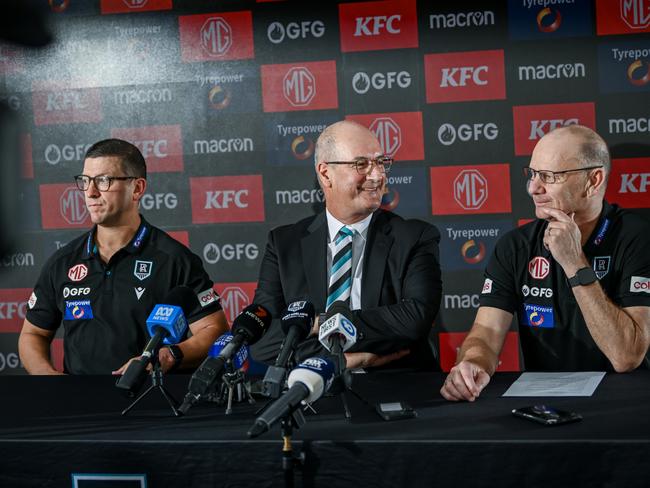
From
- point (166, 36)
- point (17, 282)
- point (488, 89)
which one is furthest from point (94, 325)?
point (488, 89)

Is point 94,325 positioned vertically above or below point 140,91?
below

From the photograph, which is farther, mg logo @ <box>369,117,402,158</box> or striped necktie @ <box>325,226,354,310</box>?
mg logo @ <box>369,117,402,158</box>

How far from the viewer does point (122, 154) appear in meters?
3.13

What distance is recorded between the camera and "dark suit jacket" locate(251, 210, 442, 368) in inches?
105

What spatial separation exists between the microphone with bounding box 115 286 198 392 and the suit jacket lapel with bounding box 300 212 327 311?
2.77 feet

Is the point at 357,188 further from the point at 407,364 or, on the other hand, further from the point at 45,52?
the point at 45,52

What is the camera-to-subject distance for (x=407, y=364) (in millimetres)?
2781

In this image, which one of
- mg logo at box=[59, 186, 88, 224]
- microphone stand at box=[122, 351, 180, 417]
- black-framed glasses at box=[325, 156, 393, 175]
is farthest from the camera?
mg logo at box=[59, 186, 88, 224]

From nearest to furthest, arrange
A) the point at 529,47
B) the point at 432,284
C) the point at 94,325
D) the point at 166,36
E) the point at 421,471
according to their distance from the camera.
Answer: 1. the point at 421,471
2. the point at 432,284
3. the point at 94,325
4. the point at 529,47
5. the point at 166,36

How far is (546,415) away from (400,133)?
228 cm

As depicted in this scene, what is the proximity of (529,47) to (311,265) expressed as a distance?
163 cm

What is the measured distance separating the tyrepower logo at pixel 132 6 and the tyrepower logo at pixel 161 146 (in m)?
0.59

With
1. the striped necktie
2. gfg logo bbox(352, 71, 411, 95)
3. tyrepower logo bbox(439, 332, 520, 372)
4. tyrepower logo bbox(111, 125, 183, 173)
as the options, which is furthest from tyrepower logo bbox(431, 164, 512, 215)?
tyrepower logo bbox(111, 125, 183, 173)

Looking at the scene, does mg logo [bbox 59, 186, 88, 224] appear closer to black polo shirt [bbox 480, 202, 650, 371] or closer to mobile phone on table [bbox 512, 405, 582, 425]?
black polo shirt [bbox 480, 202, 650, 371]
